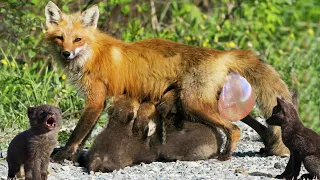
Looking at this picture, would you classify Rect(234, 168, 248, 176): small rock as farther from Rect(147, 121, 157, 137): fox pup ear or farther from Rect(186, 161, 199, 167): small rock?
Rect(147, 121, 157, 137): fox pup ear

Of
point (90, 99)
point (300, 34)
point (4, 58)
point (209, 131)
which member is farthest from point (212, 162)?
point (300, 34)

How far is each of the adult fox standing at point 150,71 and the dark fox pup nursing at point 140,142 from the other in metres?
0.24

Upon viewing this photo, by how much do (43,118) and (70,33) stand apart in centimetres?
255

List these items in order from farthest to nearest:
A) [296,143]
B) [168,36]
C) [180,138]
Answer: [168,36] < [180,138] < [296,143]

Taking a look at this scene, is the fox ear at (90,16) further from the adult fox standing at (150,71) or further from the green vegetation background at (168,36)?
the green vegetation background at (168,36)

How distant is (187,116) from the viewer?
9.77 m

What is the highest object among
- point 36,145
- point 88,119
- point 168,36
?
point 36,145

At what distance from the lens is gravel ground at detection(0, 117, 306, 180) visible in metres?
8.30

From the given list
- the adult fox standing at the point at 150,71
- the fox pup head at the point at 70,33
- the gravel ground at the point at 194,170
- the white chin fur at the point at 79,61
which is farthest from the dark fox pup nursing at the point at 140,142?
the fox pup head at the point at 70,33

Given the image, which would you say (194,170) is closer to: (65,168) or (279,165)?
(279,165)

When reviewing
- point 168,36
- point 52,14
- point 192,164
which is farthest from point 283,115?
point 168,36

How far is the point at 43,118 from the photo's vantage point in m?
7.73

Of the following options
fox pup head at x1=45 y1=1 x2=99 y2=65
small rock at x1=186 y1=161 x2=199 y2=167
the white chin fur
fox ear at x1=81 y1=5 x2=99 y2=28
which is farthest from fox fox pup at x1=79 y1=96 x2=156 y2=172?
fox ear at x1=81 y1=5 x2=99 y2=28

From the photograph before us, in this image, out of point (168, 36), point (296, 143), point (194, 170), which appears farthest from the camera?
point (168, 36)
